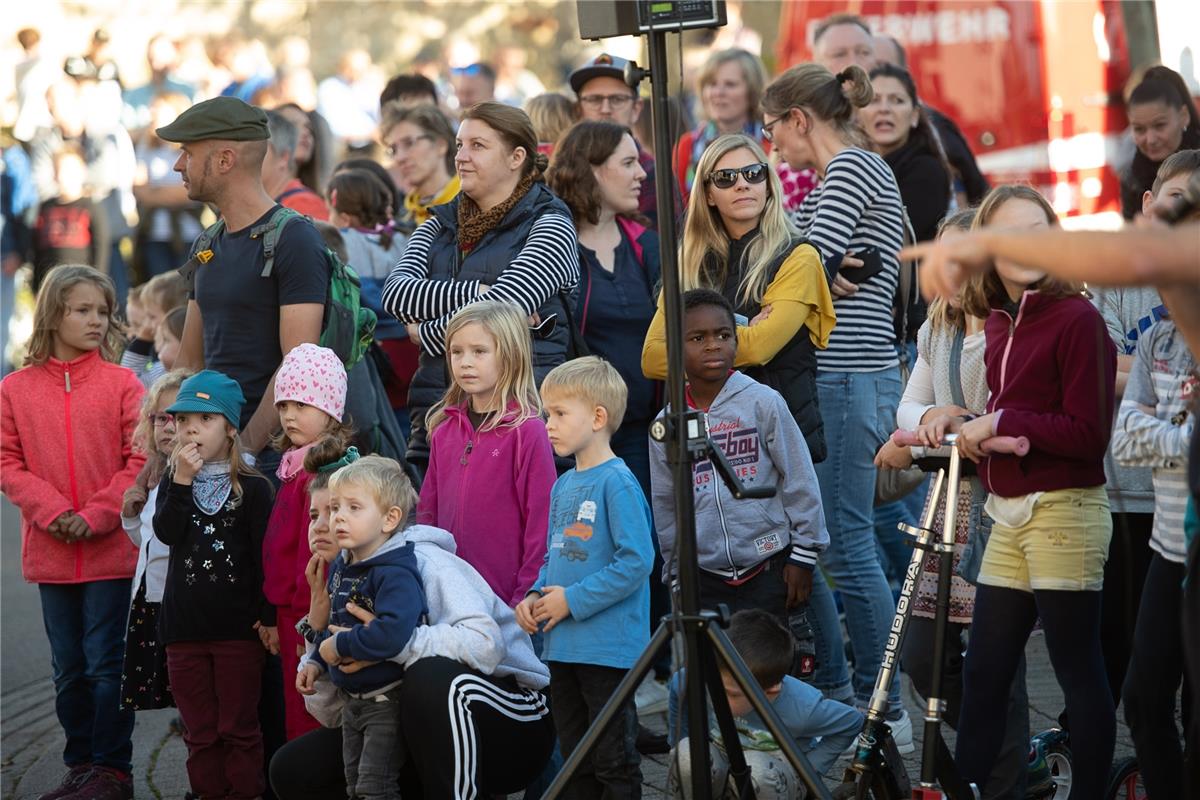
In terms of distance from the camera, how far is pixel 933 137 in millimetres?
7113

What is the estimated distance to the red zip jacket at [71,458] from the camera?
5953 millimetres

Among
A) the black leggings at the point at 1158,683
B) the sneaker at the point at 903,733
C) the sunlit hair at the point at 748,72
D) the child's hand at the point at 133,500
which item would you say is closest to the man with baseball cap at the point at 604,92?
the sunlit hair at the point at 748,72

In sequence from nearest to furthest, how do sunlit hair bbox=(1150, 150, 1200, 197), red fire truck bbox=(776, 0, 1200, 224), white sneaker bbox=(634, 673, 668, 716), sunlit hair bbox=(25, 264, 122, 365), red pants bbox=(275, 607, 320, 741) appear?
sunlit hair bbox=(1150, 150, 1200, 197) → red pants bbox=(275, 607, 320, 741) → sunlit hair bbox=(25, 264, 122, 365) → white sneaker bbox=(634, 673, 668, 716) → red fire truck bbox=(776, 0, 1200, 224)

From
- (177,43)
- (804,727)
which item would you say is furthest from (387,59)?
(804,727)

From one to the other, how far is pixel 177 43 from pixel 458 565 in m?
11.6

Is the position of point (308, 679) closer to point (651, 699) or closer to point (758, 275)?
point (651, 699)

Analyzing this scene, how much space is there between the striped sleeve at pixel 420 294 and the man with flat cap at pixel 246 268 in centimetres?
24

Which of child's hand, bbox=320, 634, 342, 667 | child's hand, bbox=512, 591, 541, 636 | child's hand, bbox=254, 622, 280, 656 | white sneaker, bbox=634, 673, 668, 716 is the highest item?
child's hand, bbox=512, 591, 541, 636

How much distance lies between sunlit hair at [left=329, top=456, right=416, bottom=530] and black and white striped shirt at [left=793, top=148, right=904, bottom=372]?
1.85 m

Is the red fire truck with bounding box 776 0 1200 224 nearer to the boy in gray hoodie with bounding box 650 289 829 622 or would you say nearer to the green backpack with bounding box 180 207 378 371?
the boy in gray hoodie with bounding box 650 289 829 622

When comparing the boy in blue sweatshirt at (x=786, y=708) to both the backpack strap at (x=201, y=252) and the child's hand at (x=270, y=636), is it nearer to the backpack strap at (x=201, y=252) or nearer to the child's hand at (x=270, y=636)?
the child's hand at (x=270, y=636)

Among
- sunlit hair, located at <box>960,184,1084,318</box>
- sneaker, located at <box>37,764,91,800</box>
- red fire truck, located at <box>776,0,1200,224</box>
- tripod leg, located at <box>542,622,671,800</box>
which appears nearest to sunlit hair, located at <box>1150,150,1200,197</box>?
sunlit hair, located at <box>960,184,1084,318</box>

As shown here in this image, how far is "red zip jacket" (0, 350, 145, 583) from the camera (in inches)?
234

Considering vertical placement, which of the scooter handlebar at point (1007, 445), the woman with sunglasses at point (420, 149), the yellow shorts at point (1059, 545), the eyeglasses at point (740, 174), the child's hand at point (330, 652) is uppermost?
the woman with sunglasses at point (420, 149)
